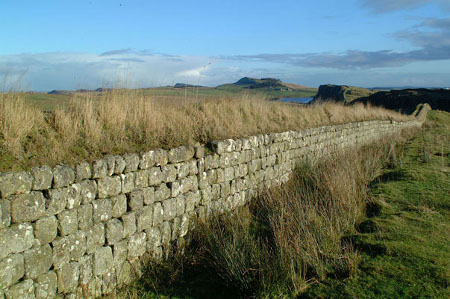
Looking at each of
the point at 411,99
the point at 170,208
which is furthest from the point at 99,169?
the point at 411,99

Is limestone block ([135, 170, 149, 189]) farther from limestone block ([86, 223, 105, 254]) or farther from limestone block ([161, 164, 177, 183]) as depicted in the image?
limestone block ([86, 223, 105, 254])

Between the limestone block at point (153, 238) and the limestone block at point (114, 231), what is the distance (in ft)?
1.82

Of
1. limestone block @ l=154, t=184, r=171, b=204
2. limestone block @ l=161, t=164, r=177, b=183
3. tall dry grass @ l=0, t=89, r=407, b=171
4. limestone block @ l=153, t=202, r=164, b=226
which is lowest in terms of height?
limestone block @ l=153, t=202, r=164, b=226

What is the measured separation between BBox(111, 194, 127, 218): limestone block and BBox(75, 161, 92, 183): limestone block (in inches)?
20.0

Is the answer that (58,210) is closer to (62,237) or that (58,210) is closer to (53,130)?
(62,237)

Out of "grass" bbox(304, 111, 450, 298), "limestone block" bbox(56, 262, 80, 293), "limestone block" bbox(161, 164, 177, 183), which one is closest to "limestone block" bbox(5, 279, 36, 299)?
"limestone block" bbox(56, 262, 80, 293)

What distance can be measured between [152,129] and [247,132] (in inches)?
113

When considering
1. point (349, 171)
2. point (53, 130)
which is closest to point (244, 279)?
point (53, 130)

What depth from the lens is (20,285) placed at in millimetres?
3498

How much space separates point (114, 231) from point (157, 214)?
33.2 inches

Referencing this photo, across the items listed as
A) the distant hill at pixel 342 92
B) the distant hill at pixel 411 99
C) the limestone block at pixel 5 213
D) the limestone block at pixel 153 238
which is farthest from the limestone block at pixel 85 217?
the distant hill at pixel 342 92

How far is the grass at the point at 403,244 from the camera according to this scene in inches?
166

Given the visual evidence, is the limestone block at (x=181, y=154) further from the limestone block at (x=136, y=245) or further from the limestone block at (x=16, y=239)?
the limestone block at (x=16, y=239)

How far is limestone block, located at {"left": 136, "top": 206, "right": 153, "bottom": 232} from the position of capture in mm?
4988
